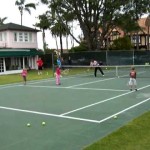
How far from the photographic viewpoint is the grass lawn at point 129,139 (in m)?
8.16

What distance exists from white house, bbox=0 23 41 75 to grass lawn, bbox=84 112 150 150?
33.6m

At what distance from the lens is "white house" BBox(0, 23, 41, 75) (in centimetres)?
4349

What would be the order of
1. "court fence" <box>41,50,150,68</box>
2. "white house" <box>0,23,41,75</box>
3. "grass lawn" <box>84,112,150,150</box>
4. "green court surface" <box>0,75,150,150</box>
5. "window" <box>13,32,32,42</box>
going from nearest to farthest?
"grass lawn" <box>84,112,150,150</box>
"green court surface" <box>0,75,150,150</box>
"court fence" <box>41,50,150,68</box>
"white house" <box>0,23,41,75</box>
"window" <box>13,32,32,42</box>

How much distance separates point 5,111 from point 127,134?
247 inches

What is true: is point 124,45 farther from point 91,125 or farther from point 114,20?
point 91,125

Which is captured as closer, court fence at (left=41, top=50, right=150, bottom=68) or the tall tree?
court fence at (left=41, top=50, right=150, bottom=68)

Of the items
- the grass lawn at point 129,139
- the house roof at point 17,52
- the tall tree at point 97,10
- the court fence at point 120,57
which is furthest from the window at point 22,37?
the grass lawn at point 129,139

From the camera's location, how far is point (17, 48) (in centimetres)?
4747

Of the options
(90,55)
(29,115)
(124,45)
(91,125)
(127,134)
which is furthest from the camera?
(124,45)

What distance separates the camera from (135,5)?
45250 mm

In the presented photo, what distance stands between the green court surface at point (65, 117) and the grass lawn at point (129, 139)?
1.14 feet

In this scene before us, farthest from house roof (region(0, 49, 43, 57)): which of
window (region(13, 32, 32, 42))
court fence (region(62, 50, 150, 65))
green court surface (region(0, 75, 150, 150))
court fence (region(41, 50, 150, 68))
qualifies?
green court surface (region(0, 75, 150, 150))

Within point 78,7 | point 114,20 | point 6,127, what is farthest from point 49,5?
point 6,127

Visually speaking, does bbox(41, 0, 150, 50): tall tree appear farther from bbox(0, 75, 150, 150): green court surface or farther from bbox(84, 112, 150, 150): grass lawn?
bbox(84, 112, 150, 150): grass lawn
